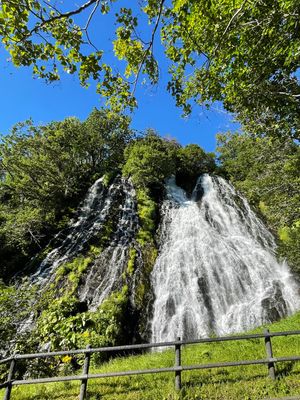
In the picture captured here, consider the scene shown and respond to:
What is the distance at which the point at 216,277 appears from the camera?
1442 centimetres

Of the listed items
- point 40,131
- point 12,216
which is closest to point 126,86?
point 12,216

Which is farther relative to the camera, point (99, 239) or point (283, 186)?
point (99, 239)

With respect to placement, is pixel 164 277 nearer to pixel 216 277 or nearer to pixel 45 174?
pixel 216 277

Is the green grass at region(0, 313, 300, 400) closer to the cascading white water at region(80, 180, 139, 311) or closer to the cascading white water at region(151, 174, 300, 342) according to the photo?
Result: the cascading white water at region(151, 174, 300, 342)

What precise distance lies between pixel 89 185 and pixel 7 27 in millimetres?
22347

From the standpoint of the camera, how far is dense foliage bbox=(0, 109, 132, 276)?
1962 cm

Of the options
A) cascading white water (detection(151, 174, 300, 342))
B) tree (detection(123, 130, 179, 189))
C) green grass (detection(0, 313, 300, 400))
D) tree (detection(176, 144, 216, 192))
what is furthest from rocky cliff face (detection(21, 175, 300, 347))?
tree (detection(176, 144, 216, 192))

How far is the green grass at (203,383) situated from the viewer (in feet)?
19.1

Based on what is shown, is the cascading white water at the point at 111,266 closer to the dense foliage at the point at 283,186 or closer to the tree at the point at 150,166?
the tree at the point at 150,166

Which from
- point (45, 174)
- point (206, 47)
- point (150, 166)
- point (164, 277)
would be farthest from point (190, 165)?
point (206, 47)

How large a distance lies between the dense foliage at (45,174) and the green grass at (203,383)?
12.5 m

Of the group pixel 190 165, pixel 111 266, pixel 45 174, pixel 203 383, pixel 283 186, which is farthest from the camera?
pixel 190 165

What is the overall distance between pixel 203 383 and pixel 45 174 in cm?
2216

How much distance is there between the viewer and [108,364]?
8.90 metres
